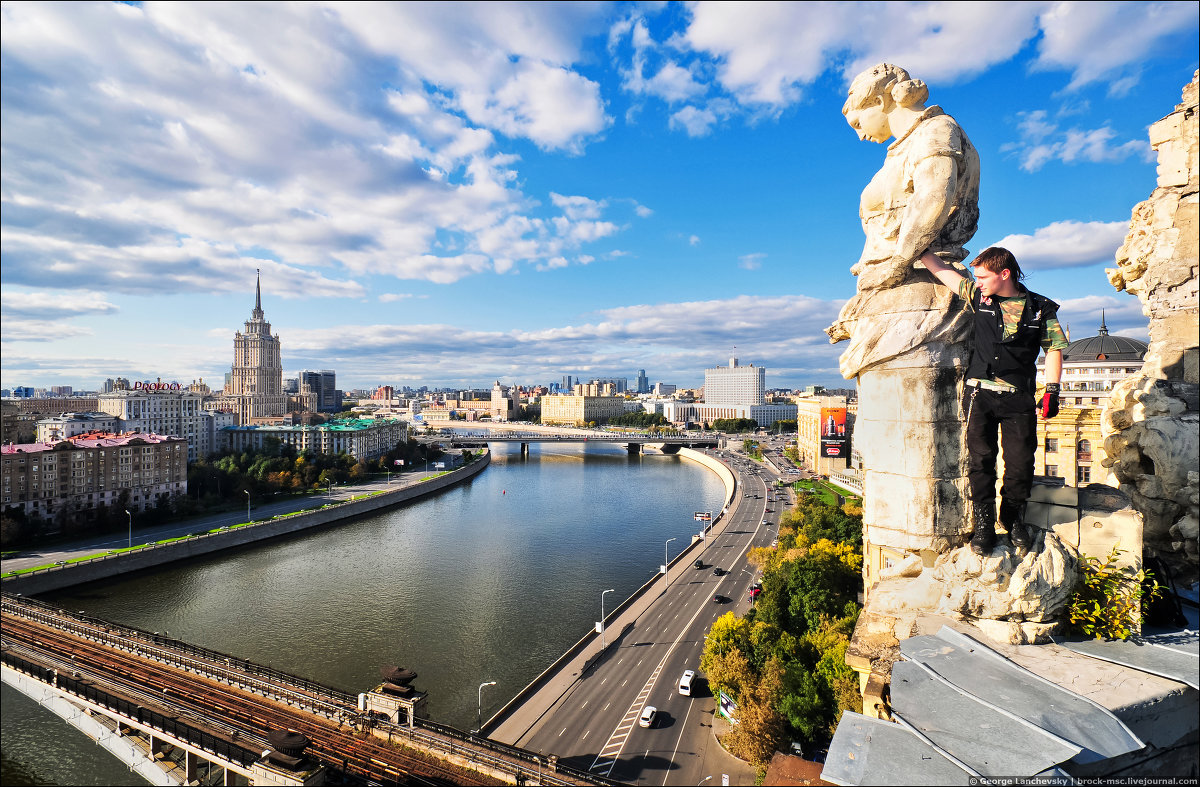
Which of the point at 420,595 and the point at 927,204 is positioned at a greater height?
the point at 927,204

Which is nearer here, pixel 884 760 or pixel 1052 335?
pixel 884 760

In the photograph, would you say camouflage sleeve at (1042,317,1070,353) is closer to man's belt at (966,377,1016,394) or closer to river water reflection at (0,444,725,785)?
man's belt at (966,377,1016,394)

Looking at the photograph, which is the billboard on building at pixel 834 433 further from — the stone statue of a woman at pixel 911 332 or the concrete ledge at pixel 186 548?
the stone statue of a woman at pixel 911 332

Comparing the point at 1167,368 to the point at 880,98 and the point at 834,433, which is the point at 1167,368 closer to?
the point at 880,98

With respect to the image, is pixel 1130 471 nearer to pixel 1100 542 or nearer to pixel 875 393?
pixel 1100 542

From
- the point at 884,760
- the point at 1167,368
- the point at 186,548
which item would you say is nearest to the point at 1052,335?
the point at 1167,368

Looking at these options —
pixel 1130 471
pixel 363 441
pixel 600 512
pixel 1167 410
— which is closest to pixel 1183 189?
pixel 1167 410
